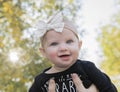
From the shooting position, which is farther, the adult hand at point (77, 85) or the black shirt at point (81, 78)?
the black shirt at point (81, 78)

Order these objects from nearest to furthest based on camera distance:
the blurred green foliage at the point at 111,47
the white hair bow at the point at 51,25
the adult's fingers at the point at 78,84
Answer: the adult's fingers at the point at 78,84 < the white hair bow at the point at 51,25 < the blurred green foliage at the point at 111,47

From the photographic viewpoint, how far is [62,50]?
285cm

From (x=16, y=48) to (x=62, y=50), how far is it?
8.93 meters

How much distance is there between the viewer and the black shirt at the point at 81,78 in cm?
296

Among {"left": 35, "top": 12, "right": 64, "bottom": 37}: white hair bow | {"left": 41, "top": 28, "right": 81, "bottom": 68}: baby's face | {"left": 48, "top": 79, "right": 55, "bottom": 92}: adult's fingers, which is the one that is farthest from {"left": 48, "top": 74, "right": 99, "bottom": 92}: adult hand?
{"left": 35, "top": 12, "right": 64, "bottom": 37}: white hair bow

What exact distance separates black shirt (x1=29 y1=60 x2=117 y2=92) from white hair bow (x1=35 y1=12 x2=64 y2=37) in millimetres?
340

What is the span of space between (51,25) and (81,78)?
0.50 metres

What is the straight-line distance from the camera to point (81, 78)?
9.78 ft

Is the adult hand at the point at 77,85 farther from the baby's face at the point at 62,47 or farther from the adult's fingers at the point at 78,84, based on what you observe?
the baby's face at the point at 62,47

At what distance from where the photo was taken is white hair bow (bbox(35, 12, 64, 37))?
116 inches

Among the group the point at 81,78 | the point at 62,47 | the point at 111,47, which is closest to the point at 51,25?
the point at 62,47

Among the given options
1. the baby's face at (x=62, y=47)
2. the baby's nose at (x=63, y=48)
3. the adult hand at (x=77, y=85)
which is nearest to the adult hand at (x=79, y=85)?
the adult hand at (x=77, y=85)

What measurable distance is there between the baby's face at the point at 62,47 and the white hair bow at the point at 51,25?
40mm

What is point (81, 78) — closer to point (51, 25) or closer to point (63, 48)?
point (63, 48)
